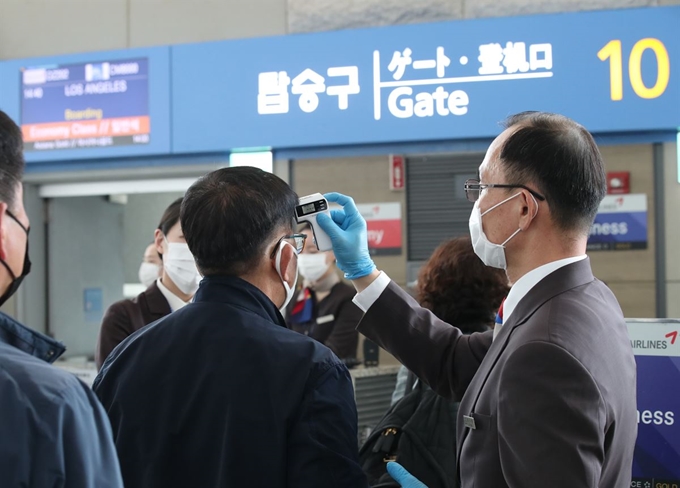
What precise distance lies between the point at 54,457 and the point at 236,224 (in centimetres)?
65

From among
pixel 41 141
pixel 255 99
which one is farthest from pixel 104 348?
pixel 41 141

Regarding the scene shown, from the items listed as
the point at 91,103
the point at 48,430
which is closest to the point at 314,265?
the point at 91,103

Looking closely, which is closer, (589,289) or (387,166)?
(589,289)

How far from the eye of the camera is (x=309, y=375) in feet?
4.46

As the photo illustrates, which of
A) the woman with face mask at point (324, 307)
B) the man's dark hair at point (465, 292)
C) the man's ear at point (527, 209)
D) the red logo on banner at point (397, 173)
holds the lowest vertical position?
the woman with face mask at point (324, 307)

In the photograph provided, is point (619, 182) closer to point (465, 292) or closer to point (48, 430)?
point (465, 292)

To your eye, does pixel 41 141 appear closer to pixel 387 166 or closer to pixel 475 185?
pixel 387 166

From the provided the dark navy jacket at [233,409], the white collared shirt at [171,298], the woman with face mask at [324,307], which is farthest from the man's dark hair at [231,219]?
the woman with face mask at [324,307]

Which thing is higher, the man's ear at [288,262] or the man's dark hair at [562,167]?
the man's dark hair at [562,167]

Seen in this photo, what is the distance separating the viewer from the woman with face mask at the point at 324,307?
13.9 feet

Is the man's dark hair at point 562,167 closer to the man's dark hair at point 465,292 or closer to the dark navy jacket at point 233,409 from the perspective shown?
the dark navy jacket at point 233,409

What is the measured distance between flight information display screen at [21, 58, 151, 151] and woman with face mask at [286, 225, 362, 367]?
135 centimetres

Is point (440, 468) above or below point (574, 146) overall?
below

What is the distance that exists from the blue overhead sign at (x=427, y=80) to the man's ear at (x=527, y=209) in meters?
2.72
